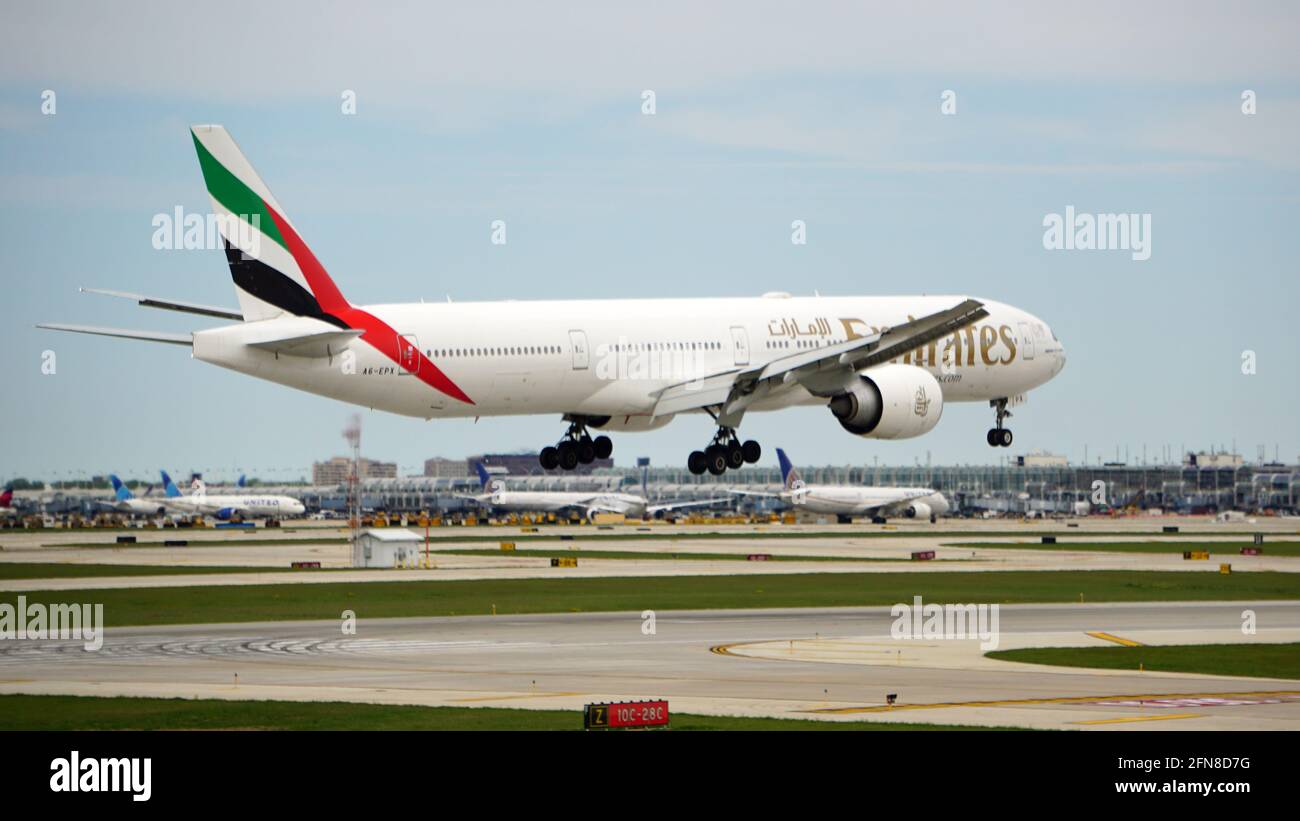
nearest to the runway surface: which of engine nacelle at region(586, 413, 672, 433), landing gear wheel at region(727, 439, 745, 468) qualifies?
landing gear wheel at region(727, 439, 745, 468)

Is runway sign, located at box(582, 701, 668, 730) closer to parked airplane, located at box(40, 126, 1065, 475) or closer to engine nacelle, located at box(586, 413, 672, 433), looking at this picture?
parked airplane, located at box(40, 126, 1065, 475)

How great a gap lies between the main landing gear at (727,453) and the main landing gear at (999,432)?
11414mm

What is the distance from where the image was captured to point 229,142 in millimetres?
67000

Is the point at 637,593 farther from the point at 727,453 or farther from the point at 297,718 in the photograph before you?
the point at 297,718

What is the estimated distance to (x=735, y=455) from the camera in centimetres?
7525

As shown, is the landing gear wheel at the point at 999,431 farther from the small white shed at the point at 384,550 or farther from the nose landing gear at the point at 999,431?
the small white shed at the point at 384,550

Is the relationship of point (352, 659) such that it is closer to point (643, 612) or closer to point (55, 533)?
point (643, 612)

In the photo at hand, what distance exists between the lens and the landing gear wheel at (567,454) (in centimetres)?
7606

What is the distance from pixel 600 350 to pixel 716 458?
285 inches

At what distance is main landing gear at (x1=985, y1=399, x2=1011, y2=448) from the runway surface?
42.5ft

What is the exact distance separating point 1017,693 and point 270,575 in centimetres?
5605

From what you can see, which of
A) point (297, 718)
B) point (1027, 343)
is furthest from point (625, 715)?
point (1027, 343)

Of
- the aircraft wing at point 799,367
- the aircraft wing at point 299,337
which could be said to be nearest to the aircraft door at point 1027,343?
the aircraft wing at point 799,367
